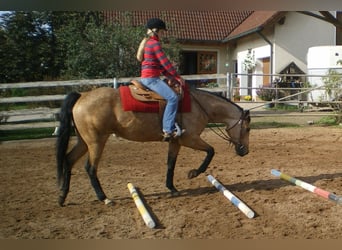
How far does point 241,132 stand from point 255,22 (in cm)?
1314

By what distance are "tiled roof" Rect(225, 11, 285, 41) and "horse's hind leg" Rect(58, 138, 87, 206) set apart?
1242 cm

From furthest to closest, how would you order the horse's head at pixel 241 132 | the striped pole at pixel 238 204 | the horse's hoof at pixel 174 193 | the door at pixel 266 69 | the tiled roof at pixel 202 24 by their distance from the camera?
the tiled roof at pixel 202 24, the door at pixel 266 69, the horse's head at pixel 241 132, the horse's hoof at pixel 174 193, the striped pole at pixel 238 204

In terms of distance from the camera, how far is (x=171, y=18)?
1571 centimetres

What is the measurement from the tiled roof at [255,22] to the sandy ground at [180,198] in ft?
28.3

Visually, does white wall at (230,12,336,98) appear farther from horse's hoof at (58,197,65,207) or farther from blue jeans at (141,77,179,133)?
horse's hoof at (58,197,65,207)

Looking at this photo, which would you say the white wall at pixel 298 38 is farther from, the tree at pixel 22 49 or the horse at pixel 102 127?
the horse at pixel 102 127

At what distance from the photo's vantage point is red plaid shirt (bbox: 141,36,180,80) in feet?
14.9

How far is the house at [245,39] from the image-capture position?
1577cm

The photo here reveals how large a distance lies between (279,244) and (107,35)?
1015cm

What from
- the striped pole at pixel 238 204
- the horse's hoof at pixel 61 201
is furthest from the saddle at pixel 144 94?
the horse's hoof at pixel 61 201

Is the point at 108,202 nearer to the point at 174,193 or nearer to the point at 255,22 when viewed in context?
the point at 174,193

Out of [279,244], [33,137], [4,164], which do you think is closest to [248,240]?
[279,244]

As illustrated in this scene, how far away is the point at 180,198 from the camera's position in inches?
187

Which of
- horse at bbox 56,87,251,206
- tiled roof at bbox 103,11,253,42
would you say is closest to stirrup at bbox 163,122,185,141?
horse at bbox 56,87,251,206
